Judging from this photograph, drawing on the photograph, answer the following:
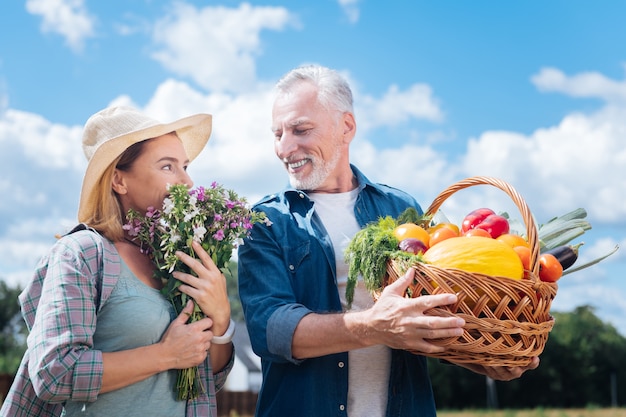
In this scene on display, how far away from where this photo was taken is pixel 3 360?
34.7 m

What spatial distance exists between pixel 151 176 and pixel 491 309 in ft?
5.41

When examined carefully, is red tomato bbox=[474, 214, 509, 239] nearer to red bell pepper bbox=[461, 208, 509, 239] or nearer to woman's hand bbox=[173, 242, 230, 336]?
red bell pepper bbox=[461, 208, 509, 239]

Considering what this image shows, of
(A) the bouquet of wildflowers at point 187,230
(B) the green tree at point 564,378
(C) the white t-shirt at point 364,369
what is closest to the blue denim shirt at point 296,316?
(C) the white t-shirt at point 364,369

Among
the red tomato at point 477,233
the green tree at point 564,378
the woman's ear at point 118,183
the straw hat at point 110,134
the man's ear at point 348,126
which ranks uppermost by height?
the green tree at point 564,378

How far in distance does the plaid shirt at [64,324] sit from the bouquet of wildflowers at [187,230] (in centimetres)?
16

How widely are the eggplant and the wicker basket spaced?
0.82 ft

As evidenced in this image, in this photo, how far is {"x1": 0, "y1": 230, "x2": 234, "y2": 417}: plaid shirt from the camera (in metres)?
2.96

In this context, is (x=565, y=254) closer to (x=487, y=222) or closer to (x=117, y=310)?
(x=487, y=222)

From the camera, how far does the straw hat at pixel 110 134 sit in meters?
A: 3.41

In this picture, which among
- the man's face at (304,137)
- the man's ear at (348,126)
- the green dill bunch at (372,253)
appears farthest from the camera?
the man's ear at (348,126)

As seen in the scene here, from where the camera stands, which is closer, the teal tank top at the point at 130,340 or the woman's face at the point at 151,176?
the teal tank top at the point at 130,340

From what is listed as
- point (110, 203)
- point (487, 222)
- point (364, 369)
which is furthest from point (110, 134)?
point (487, 222)

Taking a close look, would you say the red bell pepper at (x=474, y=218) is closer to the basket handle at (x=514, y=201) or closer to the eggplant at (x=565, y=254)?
the basket handle at (x=514, y=201)

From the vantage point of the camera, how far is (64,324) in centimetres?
297
